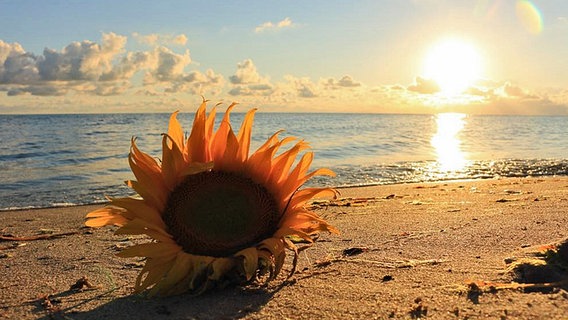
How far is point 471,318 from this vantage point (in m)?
1.95

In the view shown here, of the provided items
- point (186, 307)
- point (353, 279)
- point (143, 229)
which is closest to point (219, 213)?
point (143, 229)

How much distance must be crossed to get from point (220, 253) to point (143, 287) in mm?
363

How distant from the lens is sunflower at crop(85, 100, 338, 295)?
7.51ft

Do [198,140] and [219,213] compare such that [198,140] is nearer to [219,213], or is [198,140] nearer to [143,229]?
[219,213]

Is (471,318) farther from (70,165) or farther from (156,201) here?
(70,165)

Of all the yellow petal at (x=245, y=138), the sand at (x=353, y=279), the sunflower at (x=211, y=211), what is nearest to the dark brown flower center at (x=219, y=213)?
the sunflower at (x=211, y=211)

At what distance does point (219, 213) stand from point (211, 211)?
0.04 metres

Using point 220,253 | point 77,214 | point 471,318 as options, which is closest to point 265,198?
point 220,253

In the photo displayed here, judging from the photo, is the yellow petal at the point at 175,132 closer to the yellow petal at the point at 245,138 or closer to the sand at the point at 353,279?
the yellow petal at the point at 245,138

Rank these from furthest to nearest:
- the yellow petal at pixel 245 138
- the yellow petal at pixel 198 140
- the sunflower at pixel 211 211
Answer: the yellow petal at pixel 245 138, the yellow petal at pixel 198 140, the sunflower at pixel 211 211

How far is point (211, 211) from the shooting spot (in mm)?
2467

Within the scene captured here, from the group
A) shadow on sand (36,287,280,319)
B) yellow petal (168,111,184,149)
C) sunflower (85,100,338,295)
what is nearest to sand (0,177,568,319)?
shadow on sand (36,287,280,319)

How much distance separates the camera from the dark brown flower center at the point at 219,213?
2.37m

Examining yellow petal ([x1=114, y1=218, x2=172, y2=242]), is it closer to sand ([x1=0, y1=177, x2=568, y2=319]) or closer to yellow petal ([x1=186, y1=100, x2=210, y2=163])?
sand ([x1=0, y1=177, x2=568, y2=319])
